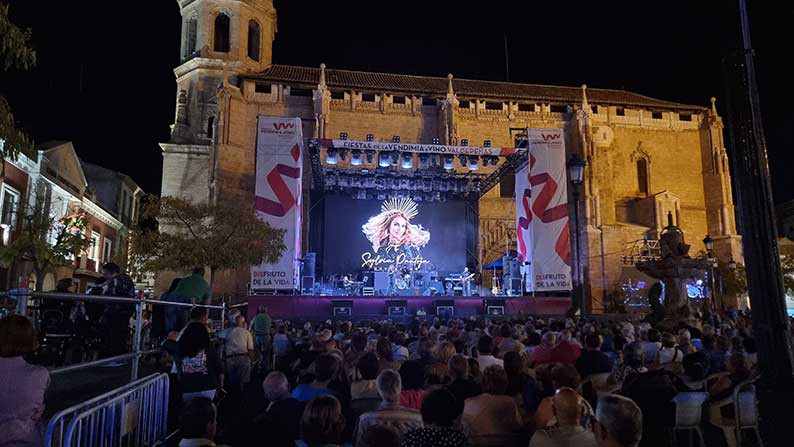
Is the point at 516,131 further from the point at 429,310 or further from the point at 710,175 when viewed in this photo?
the point at 429,310

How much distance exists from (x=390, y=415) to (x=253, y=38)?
3568 centimetres

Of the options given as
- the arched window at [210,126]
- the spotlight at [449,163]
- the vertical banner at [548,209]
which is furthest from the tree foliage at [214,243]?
the arched window at [210,126]

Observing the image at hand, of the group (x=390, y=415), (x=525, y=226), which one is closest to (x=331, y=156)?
(x=525, y=226)

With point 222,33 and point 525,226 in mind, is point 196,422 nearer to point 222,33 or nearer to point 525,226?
point 525,226

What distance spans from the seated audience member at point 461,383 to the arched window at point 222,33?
33687 millimetres

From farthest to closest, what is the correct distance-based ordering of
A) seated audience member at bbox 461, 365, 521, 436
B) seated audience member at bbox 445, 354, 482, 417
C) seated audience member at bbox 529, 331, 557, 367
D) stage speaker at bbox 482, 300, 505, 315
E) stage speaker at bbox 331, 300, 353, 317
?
stage speaker at bbox 482, 300, 505, 315 → stage speaker at bbox 331, 300, 353, 317 → seated audience member at bbox 529, 331, 557, 367 → seated audience member at bbox 445, 354, 482, 417 → seated audience member at bbox 461, 365, 521, 436

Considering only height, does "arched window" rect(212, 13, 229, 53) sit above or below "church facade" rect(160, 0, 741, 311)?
above

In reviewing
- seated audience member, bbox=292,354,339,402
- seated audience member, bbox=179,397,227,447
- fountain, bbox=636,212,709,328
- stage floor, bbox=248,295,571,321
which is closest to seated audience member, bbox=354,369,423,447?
seated audience member, bbox=179,397,227,447

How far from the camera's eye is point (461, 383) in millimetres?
4469

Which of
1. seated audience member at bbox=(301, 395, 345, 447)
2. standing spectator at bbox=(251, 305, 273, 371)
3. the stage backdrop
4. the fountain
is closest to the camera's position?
seated audience member at bbox=(301, 395, 345, 447)

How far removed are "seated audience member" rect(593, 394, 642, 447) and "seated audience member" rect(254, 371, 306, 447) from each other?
2277 millimetres

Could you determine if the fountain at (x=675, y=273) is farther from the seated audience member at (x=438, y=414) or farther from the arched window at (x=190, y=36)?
the arched window at (x=190, y=36)

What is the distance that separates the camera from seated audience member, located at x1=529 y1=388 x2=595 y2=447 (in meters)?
3.09

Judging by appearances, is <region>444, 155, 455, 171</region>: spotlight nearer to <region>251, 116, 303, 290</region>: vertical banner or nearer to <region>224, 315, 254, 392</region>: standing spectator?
<region>251, 116, 303, 290</region>: vertical banner
